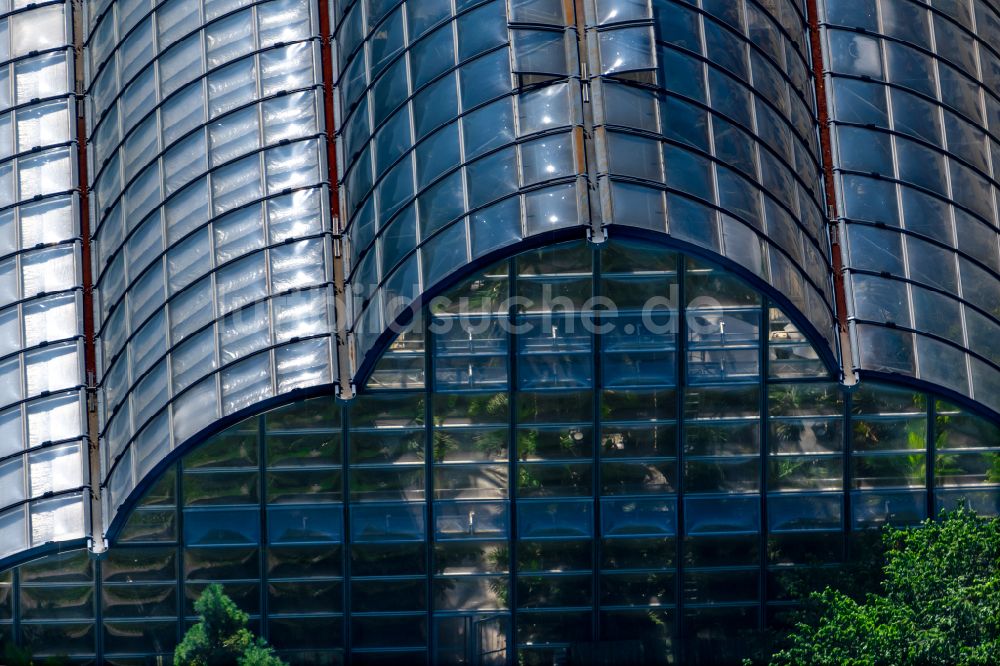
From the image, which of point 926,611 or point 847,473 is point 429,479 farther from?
point 926,611

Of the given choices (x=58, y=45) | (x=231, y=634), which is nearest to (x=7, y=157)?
(x=58, y=45)

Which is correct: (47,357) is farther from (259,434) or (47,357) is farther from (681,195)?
(681,195)

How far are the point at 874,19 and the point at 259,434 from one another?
21.5m

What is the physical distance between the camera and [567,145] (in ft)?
153

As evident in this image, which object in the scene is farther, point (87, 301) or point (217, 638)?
point (87, 301)

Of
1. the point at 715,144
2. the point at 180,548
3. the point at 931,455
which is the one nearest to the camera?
the point at 715,144

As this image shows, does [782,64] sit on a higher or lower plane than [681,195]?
higher

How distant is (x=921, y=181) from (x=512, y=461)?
13.9m

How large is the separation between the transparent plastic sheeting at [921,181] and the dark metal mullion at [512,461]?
9171 millimetres

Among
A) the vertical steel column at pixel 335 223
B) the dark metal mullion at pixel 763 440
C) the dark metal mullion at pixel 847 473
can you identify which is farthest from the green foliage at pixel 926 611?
the vertical steel column at pixel 335 223

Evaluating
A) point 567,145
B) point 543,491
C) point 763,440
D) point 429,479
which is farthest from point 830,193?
point 429,479

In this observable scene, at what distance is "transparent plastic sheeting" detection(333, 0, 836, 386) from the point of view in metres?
46.4

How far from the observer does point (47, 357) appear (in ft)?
172

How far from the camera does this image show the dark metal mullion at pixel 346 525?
163 ft
